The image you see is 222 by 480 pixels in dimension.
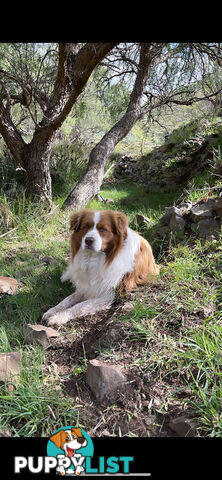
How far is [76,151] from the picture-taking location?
28.3 ft

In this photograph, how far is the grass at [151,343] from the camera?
6.20 ft

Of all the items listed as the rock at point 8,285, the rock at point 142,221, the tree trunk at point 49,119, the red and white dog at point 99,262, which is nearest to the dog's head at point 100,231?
the red and white dog at point 99,262

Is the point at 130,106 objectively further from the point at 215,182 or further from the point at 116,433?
the point at 116,433

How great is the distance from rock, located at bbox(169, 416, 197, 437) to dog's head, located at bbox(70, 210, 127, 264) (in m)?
1.60

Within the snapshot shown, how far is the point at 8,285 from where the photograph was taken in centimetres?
359

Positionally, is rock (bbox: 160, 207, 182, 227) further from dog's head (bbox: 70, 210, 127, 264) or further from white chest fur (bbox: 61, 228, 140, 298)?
dog's head (bbox: 70, 210, 127, 264)

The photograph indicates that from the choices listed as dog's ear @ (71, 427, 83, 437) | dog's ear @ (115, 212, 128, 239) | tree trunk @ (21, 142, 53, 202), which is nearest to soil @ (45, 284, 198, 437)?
dog's ear @ (71, 427, 83, 437)

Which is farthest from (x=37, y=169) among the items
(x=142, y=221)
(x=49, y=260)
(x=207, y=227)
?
(x=207, y=227)

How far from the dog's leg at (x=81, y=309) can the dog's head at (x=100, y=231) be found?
45cm

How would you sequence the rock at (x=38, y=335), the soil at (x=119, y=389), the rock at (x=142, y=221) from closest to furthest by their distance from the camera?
the soil at (x=119, y=389)
the rock at (x=38, y=335)
the rock at (x=142, y=221)

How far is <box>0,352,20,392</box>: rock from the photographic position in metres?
2.06

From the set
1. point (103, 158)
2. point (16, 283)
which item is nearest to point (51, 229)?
point (16, 283)

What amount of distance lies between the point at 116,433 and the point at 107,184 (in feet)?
28.8

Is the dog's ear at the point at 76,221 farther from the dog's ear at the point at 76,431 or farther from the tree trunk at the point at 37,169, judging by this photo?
the tree trunk at the point at 37,169
